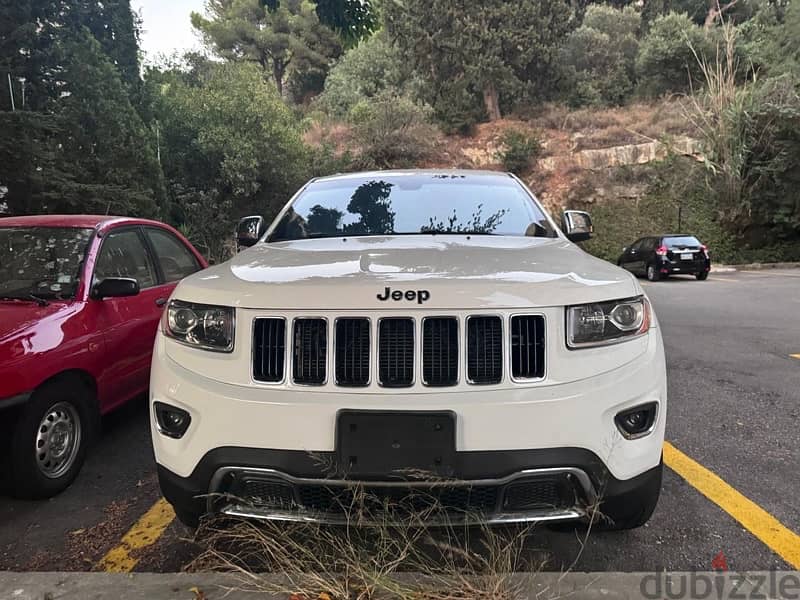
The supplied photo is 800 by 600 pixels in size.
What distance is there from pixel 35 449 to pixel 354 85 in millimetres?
31956

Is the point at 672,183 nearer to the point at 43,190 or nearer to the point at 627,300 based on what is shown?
the point at 43,190

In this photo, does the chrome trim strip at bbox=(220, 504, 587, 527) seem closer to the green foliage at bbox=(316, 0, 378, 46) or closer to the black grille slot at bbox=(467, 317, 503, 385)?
the black grille slot at bbox=(467, 317, 503, 385)

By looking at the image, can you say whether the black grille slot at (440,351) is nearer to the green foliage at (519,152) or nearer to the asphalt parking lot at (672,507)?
the asphalt parking lot at (672,507)

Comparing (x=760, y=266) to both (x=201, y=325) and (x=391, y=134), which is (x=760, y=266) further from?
(x=201, y=325)

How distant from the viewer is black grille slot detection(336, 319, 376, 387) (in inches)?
80.7

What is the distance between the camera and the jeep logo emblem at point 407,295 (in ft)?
6.69

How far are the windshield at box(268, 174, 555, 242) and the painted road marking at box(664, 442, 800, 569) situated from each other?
153 centimetres

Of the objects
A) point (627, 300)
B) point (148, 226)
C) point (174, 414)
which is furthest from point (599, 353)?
point (148, 226)

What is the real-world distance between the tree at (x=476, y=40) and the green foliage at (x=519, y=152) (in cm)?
348

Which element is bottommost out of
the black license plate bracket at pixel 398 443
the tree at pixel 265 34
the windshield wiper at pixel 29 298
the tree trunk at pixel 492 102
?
the black license plate bracket at pixel 398 443

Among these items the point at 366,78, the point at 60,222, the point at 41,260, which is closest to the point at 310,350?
the point at 41,260

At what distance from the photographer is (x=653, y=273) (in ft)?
53.1

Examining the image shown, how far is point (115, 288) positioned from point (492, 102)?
28.0m

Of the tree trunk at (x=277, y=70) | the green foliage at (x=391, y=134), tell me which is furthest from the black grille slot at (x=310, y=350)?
the tree trunk at (x=277, y=70)
